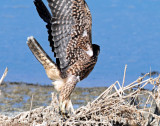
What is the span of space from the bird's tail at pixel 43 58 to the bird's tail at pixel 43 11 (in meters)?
0.58

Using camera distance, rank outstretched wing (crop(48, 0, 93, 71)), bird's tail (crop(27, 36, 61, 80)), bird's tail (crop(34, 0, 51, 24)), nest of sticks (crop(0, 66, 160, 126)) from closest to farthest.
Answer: nest of sticks (crop(0, 66, 160, 126)) < outstretched wing (crop(48, 0, 93, 71)) < bird's tail (crop(27, 36, 61, 80)) < bird's tail (crop(34, 0, 51, 24))

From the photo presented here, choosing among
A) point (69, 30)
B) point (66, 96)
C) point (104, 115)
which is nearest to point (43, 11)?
point (69, 30)

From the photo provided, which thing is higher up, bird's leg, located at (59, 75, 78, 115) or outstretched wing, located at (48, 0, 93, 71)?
outstretched wing, located at (48, 0, 93, 71)

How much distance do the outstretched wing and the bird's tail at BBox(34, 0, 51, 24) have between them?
0.51 m

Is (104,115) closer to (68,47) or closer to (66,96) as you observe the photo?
(66,96)

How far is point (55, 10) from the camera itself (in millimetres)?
7051

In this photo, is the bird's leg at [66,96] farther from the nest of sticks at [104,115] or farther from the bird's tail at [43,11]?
the bird's tail at [43,11]

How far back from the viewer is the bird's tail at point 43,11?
7730 mm

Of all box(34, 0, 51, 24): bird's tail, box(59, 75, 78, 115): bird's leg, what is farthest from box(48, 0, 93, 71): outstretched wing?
box(34, 0, 51, 24): bird's tail

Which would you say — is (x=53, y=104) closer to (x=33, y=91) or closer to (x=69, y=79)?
(x=69, y=79)

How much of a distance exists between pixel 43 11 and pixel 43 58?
0.86m

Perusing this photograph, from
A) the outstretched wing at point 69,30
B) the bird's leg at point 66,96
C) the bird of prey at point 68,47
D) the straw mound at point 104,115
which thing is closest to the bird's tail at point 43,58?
the bird of prey at point 68,47

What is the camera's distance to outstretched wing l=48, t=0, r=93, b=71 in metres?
7.08

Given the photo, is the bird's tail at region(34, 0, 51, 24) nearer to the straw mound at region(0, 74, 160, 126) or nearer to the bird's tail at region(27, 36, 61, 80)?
the bird's tail at region(27, 36, 61, 80)
